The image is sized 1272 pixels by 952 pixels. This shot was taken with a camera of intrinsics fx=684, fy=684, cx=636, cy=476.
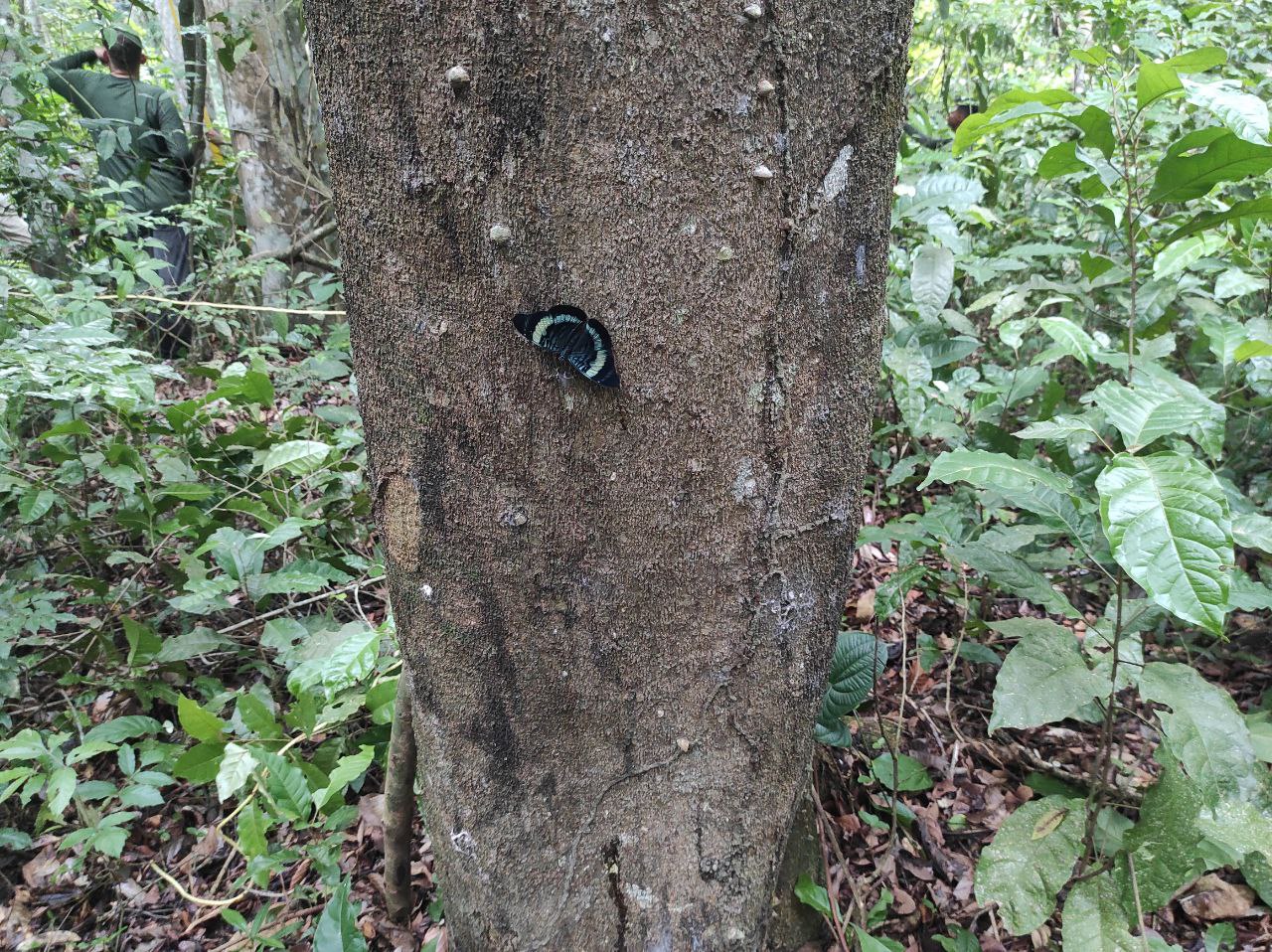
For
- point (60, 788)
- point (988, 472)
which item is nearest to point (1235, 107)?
point (988, 472)

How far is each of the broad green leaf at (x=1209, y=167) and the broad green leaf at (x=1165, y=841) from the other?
110 centimetres

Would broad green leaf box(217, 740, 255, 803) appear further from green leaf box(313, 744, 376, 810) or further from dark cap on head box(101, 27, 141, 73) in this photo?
dark cap on head box(101, 27, 141, 73)

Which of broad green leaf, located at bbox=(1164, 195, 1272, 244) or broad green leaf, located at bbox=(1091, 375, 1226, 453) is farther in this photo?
broad green leaf, located at bbox=(1164, 195, 1272, 244)

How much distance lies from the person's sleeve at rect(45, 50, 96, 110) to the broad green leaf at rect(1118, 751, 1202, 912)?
215 inches

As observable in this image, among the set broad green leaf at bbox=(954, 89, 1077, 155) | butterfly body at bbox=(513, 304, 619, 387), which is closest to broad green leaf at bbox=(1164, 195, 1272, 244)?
broad green leaf at bbox=(954, 89, 1077, 155)

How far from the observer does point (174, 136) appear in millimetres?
4570

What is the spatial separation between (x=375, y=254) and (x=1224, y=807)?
5.90 feet

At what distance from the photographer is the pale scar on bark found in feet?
3.60

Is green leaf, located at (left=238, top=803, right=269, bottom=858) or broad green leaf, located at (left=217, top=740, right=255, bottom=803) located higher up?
broad green leaf, located at (left=217, top=740, right=255, bottom=803)

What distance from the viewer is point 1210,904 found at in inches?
67.2

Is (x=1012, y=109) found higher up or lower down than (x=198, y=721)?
higher up

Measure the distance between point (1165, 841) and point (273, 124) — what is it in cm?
518

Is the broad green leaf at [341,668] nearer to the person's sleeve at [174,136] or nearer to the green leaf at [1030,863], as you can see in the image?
the green leaf at [1030,863]

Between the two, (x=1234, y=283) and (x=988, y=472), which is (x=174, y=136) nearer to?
(x=988, y=472)
